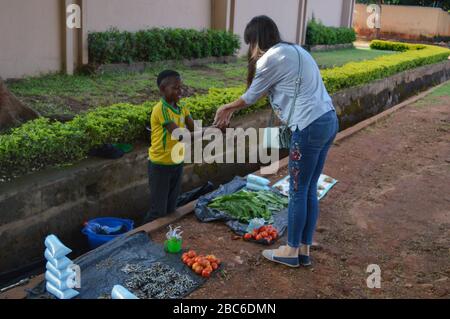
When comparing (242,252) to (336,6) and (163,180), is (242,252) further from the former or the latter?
(336,6)

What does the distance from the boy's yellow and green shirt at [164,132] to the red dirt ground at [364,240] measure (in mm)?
715

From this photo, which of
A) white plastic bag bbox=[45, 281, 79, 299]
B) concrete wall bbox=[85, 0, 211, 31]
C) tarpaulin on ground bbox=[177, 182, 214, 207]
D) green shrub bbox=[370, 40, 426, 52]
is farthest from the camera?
green shrub bbox=[370, 40, 426, 52]

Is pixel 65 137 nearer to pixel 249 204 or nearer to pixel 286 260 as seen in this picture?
pixel 249 204

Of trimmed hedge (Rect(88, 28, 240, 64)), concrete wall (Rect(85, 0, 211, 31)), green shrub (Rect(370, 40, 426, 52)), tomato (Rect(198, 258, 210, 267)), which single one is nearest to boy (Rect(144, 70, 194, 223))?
tomato (Rect(198, 258, 210, 267))

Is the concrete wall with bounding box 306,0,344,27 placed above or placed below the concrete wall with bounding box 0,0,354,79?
above

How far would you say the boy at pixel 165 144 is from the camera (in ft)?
15.0

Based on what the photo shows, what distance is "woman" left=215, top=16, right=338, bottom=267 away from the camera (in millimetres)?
3697

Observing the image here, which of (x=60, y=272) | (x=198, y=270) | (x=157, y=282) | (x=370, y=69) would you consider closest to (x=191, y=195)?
(x=198, y=270)

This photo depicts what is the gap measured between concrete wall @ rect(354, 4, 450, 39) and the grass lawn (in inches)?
912

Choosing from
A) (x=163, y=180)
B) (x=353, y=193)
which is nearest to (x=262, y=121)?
(x=353, y=193)

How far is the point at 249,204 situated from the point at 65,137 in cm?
202

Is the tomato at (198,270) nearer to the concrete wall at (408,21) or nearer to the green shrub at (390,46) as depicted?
the green shrub at (390,46)

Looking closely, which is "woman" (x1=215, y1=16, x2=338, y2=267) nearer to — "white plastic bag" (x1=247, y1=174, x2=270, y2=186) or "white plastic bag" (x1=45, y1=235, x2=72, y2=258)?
"white plastic bag" (x1=45, y1=235, x2=72, y2=258)
